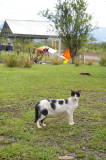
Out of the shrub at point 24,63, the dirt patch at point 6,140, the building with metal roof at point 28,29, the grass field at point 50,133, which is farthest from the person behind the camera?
the building with metal roof at point 28,29

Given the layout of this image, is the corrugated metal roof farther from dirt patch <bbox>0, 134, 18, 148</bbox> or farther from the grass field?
dirt patch <bbox>0, 134, 18, 148</bbox>

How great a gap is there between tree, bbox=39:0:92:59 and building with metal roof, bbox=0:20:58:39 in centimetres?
84

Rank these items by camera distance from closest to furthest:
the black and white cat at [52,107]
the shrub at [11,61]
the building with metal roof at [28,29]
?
1. the black and white cat at [52,107]
2. the shrub at [11,61]
3. the building with metal roof at [28,29]

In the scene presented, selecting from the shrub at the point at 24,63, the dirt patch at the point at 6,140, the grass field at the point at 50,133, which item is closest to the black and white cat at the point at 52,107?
the grass field at the point at 50,133

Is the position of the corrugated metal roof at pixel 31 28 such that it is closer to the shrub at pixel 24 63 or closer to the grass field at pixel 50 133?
the shrub at pixel 24 63

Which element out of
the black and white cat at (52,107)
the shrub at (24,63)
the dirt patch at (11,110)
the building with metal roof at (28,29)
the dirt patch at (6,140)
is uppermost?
the building with metal roof at (28,29)

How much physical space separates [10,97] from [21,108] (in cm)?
115

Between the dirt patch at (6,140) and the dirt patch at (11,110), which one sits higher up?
the dirt patch at (11,110)

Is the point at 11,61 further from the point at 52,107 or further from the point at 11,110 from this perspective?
the point at 52,107

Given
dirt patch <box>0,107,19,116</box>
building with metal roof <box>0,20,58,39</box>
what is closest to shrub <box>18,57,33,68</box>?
building with metal roof <box>0,20,58,39</box>

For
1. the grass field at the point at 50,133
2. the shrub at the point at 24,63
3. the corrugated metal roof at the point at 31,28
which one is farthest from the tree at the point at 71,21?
the grass field at the point at 50,133

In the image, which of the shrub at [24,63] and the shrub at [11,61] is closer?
the shrub at [11,61]

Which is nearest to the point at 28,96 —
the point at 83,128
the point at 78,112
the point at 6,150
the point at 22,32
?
the point at 78,112

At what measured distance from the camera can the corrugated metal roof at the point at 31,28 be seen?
2055 centimetres
